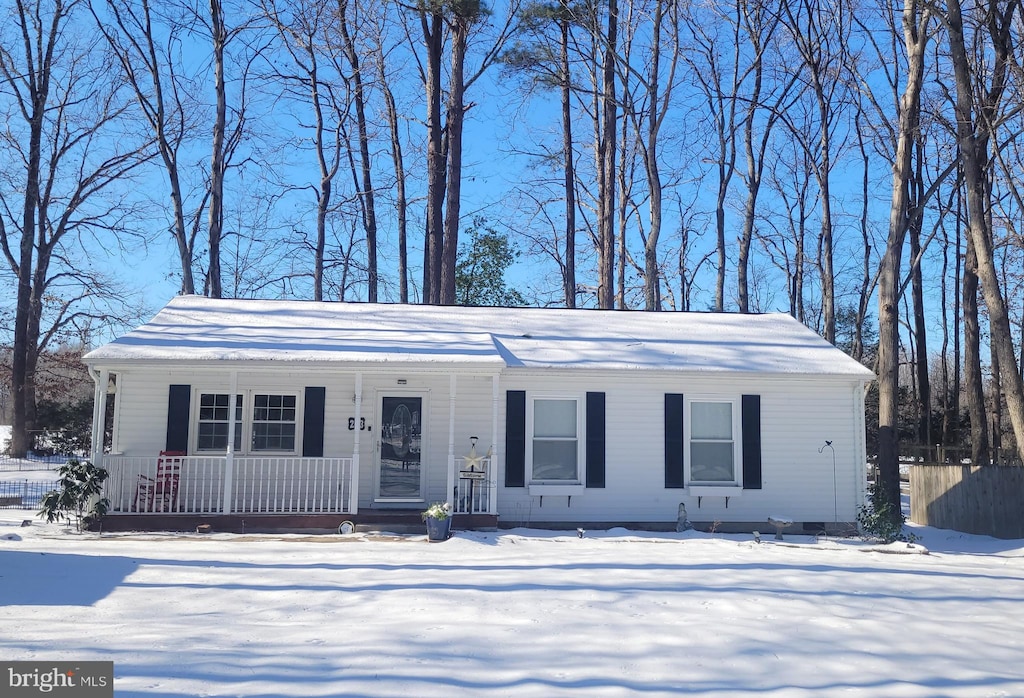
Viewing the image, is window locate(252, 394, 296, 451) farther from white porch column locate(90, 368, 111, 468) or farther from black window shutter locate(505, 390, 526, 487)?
black window shutter locate(505, 390, 526, 487)

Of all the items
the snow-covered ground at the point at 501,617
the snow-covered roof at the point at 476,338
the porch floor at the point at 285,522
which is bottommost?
the snow-covered ground at the point at 501,617

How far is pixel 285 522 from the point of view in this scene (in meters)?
10.9

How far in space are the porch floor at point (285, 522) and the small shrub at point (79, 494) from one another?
19 cm

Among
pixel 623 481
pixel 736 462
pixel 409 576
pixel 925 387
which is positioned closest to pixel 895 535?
pixel 736 462

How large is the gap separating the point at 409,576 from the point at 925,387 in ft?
77.6

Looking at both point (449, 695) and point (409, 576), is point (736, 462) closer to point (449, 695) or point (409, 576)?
point (409, 576)

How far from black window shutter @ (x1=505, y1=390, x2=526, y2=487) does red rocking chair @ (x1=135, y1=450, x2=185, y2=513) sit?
4.68 m

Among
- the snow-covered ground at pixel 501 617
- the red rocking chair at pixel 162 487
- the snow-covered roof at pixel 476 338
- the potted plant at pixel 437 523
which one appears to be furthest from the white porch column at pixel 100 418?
the potted plant at pixel 437 523

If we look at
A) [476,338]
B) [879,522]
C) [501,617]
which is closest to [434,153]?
[476,338]

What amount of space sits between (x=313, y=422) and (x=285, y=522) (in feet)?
5.41

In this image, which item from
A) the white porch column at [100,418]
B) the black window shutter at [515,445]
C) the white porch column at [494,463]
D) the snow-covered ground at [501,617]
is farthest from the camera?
the black window shutter at [515,445]

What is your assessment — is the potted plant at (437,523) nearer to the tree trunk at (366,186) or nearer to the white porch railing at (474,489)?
the white porch railing at (474,489)

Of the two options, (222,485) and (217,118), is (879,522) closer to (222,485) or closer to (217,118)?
(222,485)

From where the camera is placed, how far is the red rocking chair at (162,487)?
10.6 metres
